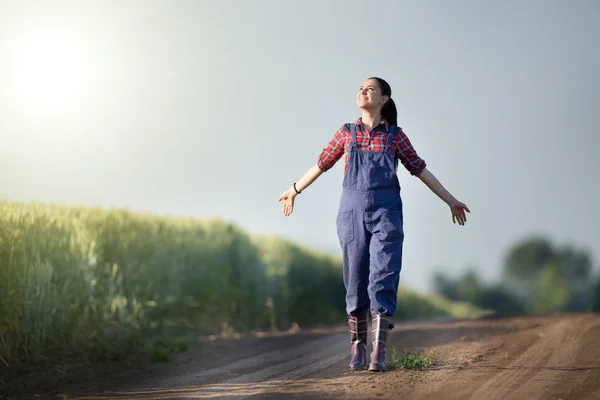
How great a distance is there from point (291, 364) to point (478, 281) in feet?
212

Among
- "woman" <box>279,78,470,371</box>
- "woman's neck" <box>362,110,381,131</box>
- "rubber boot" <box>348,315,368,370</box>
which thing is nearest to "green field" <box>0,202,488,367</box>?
"rubber boot" <box>348,315,368,370</box>

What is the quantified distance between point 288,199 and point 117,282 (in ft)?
9.19

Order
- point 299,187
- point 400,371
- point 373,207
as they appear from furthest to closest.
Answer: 1. point 299,187
2. point 373,207
3. point 400,371

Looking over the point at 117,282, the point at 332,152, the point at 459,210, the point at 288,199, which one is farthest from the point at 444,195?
the point at 117,282

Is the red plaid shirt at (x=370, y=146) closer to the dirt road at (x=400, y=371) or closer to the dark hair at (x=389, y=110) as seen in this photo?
the dark hair at (x=389, y=110)

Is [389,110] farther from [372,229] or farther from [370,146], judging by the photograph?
[372,229]

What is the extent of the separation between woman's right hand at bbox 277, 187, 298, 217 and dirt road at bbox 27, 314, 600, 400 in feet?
4.45

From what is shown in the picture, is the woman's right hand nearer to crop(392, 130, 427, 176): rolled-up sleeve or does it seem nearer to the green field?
crop(392, 130, 427, 176): rolled-up sleeve

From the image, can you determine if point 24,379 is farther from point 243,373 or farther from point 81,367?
point 243,373

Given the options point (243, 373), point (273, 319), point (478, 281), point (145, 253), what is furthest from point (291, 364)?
point (478, 281)

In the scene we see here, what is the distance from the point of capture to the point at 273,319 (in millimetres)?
13086

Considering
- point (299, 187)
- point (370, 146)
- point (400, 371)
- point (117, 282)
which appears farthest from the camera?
point (117, 282)

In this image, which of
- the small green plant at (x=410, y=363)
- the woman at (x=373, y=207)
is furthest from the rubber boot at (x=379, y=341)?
the small green plant at (x=410, y=363)

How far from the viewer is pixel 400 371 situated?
5195mm
